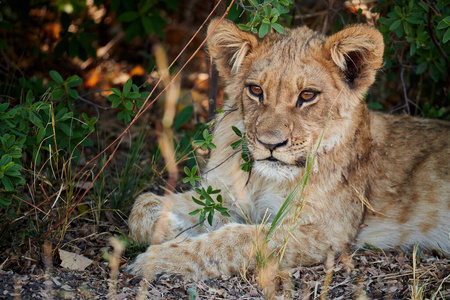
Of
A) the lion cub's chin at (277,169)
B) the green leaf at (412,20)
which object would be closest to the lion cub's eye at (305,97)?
the lion cub's chin at (277,169)

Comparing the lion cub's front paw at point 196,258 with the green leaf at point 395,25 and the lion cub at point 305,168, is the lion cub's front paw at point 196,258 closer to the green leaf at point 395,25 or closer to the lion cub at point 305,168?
the lion cub at point 305,168

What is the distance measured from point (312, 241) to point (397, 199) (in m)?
0.89

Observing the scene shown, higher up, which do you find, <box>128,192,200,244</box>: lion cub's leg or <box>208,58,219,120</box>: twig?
<box>208,58,219,120</box>: twig

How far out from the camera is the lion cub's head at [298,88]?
349cm

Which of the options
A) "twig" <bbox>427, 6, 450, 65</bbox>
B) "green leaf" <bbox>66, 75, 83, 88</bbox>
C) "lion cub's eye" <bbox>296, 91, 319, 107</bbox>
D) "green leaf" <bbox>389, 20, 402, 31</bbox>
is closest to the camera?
"lion cub's eye" <bbox>296, 91, 319, 107</bbox>

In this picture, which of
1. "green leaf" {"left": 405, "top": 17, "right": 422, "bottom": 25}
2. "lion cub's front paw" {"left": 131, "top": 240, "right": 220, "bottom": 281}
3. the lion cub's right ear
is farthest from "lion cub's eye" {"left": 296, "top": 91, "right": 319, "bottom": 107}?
"green leaf" {"left": 405, "top": 17, "right": 422, "bottom": 25}

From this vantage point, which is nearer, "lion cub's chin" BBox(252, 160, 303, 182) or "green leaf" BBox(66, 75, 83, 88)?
"lion cub's chin" BBox(252, 160, 303, 182)

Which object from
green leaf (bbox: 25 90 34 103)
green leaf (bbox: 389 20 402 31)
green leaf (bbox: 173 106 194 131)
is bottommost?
green leaf (bbox: 173 106 194 131)

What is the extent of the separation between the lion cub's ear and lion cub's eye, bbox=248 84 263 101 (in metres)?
0.49

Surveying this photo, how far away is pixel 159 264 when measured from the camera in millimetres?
3494

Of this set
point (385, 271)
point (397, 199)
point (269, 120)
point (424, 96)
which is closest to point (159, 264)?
point (269, 120)

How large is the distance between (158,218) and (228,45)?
4.21 feet

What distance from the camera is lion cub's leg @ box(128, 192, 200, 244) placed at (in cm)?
393

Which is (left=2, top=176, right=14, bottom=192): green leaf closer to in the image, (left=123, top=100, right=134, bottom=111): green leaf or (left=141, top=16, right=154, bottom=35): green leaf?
(left=123, top=100, right=134, bottom=111): green leaf
